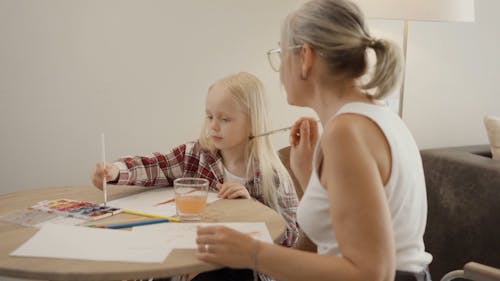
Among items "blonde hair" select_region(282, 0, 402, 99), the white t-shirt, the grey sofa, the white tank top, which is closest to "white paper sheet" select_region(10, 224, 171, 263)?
the white tank top

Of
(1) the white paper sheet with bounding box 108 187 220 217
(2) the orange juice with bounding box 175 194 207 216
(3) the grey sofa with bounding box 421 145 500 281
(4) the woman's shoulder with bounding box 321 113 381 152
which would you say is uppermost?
(4) the woman's shoulder with bounding box 321 113 381 152

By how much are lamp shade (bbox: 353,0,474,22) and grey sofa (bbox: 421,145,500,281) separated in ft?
2.17

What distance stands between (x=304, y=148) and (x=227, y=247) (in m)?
0.50

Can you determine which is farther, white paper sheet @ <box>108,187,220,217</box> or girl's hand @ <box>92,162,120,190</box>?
girl's hand @ <box>92,162,120,190</box>

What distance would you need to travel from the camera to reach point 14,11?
82.4 inches

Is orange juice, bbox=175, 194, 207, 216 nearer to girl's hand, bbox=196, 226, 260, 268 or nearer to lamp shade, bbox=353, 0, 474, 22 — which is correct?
girl's hand, bbox=196, 226, 260, 268

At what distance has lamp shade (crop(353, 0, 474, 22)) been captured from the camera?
2.36 metres

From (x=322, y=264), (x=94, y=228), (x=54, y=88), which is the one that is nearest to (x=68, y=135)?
(x=54, y=88)

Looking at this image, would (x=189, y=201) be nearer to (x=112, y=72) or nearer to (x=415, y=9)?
(x=112, y=72)

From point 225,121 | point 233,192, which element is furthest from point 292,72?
point 225,121

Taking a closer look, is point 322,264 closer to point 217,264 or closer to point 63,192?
point 217,264

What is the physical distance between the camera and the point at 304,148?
144cm

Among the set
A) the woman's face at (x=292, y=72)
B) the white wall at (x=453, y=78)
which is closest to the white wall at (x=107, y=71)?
the white wall at (x=453, y=78)

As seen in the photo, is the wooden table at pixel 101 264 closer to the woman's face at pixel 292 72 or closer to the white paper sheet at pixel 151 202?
the white paper sheet at pixel 151 202
